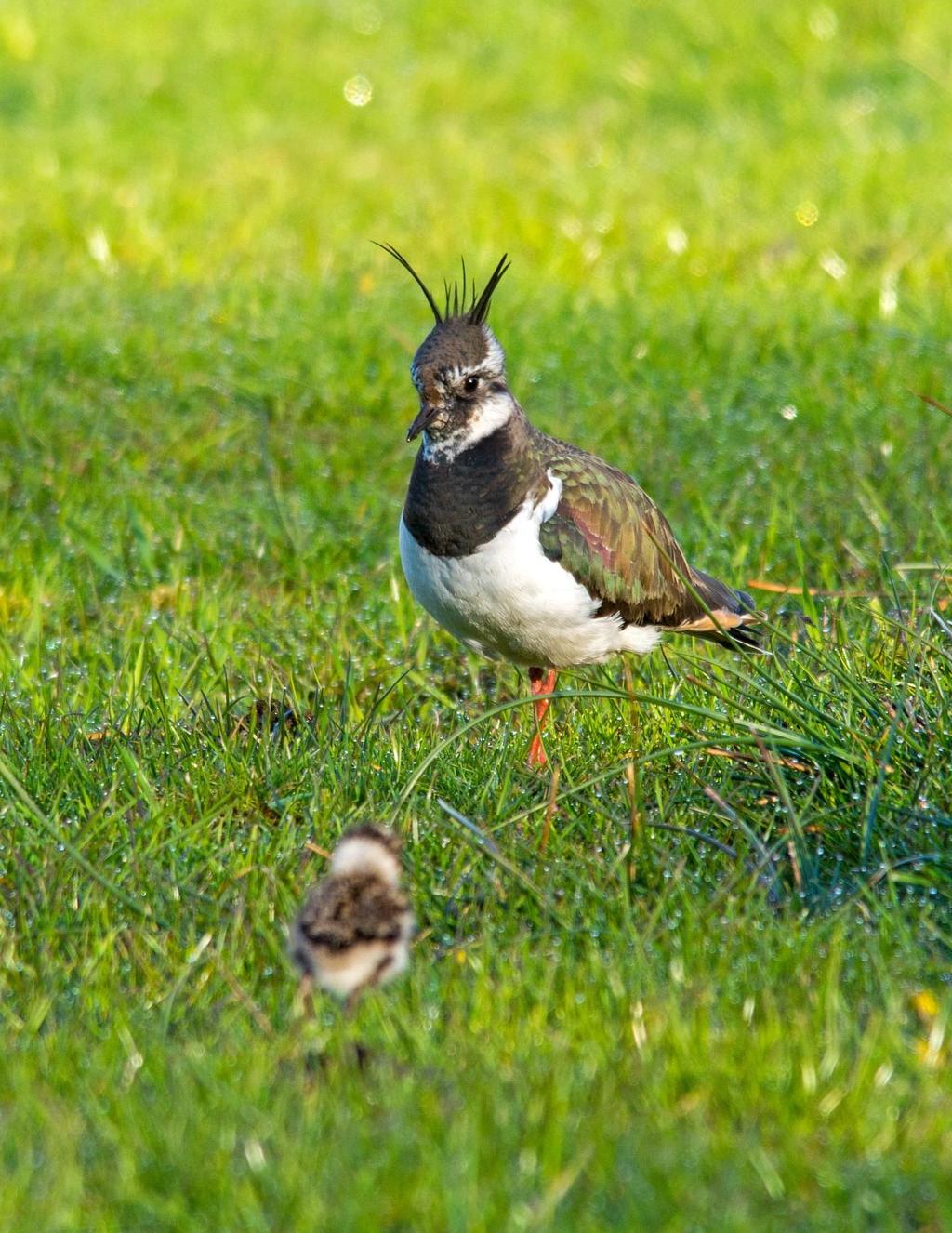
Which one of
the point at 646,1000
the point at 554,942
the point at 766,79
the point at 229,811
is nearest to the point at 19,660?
the point at 229,811

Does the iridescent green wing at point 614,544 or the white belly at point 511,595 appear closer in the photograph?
the white belly at point 511,595

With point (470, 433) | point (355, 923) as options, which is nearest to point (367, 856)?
point (355, 923)

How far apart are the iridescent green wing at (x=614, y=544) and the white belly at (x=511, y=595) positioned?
0.14ft

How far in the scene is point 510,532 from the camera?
4547 millimetres

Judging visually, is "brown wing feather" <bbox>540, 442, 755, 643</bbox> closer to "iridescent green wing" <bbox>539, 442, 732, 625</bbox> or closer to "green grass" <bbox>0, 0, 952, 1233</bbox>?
"iridescent green wing" <bbox>539, 442, 732, 625</bbox>

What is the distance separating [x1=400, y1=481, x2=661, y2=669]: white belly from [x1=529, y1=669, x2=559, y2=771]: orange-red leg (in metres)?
0.15

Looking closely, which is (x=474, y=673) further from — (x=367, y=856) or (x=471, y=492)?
(x=367, y=856)

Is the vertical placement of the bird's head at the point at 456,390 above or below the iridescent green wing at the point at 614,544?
above

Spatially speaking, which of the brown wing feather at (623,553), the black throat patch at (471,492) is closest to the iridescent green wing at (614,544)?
the brown wing feather at (623,553)

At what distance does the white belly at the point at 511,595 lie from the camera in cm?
450

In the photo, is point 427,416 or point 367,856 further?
point 427,416

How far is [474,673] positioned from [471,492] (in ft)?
2.83

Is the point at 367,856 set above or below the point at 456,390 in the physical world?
below

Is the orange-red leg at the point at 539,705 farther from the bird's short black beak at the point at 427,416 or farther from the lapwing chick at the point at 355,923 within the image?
the bird's short black beak at the point at 427,416
